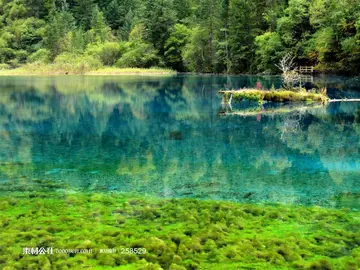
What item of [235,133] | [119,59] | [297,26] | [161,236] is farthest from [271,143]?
[119,59]

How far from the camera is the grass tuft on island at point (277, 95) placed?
3153cm

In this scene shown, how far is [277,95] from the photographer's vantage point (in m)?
32.3

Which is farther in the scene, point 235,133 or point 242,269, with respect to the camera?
point 235,133

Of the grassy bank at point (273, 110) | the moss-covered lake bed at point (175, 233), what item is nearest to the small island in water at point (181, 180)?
the moss-covered lake bed at point (175, 233)

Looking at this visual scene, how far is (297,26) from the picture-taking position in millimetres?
62781

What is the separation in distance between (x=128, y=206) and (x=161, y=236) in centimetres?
220

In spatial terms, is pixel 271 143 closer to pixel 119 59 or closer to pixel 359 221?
pixel 359 221

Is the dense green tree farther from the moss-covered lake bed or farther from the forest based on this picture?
the moss-covered lake bed

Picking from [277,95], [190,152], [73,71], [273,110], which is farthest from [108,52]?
[190,152]

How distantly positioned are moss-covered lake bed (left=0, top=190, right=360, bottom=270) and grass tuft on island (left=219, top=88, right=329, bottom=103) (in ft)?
70.7

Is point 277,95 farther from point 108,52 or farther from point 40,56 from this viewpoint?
point 40,56

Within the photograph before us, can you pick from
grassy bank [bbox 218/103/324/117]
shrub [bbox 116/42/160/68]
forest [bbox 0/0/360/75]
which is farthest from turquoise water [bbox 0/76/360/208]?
shrub [bbox 116/42/160/68]

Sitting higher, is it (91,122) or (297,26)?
(297,26)

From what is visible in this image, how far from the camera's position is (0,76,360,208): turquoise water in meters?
12.5
